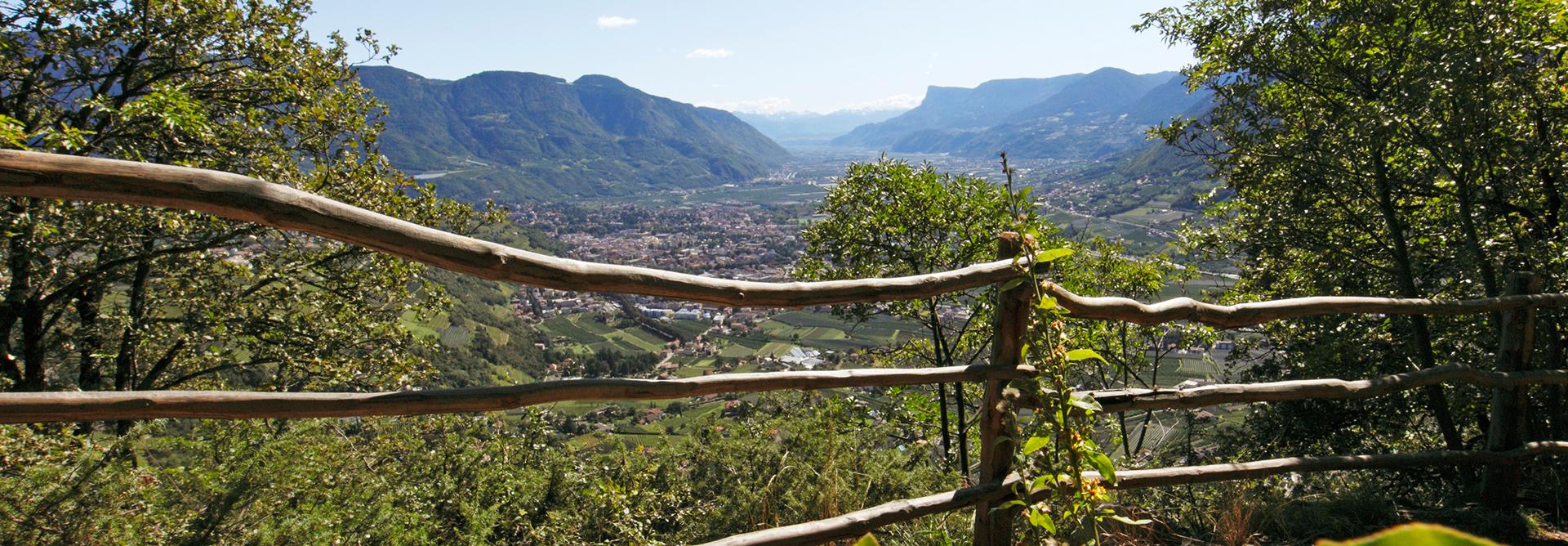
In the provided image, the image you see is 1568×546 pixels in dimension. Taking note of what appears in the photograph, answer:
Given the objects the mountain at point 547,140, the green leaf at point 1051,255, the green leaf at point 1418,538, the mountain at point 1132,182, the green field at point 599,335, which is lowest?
the green field at point 599,335

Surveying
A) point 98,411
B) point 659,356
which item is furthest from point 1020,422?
point 659,356

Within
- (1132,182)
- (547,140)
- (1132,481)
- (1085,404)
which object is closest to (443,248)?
(1085,404)

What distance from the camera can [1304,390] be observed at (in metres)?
2.55

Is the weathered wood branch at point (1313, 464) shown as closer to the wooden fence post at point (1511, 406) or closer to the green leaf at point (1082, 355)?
the wooden fence post at point (1511, 406)

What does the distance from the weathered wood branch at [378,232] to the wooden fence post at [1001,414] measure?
0.08m

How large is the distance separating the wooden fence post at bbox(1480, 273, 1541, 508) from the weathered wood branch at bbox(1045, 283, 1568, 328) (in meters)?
0.07

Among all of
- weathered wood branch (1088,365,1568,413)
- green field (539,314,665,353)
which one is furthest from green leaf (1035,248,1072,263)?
green field (539,314,665,353)

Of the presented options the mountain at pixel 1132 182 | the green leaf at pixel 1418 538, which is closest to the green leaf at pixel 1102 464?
the green leaf at pixel 1418 538

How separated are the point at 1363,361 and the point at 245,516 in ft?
20.4

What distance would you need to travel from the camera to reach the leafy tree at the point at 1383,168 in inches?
158

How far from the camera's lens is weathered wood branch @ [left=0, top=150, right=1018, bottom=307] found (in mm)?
1317

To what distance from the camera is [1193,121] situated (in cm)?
565

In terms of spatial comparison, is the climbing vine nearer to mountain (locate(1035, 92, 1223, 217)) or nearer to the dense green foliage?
the dense green foliage

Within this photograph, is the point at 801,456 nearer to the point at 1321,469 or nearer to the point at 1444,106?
the point at 1321,469
